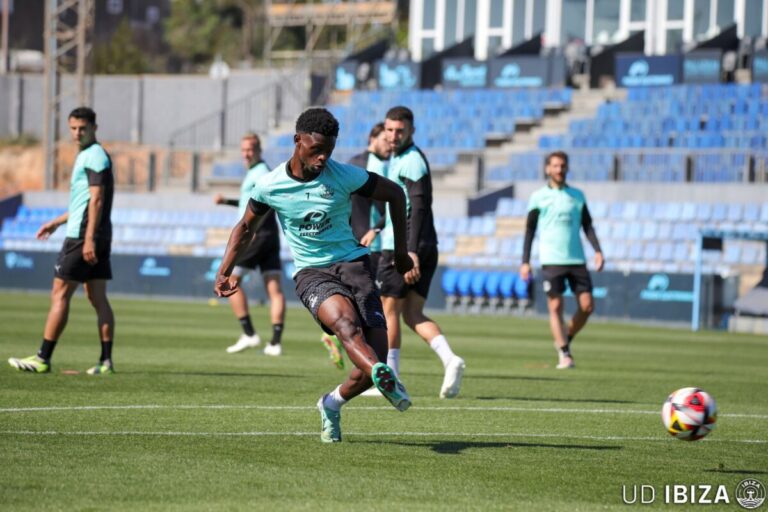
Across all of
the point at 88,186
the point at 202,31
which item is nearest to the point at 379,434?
the point at 88,186

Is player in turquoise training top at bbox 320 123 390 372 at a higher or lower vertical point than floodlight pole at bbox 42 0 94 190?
lower

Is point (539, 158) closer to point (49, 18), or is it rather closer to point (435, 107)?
point (435, 107)

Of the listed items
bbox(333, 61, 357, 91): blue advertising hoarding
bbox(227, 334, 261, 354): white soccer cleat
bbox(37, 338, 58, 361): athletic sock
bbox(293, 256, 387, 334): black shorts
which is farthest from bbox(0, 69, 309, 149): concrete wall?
bbox(293, 256, 387, 334): black shorts

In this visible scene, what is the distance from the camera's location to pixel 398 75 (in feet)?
140

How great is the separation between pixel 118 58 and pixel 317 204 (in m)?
55.9

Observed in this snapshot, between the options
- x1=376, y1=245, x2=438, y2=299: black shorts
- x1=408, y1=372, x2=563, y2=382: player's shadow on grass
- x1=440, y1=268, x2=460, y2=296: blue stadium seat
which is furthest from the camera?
x1=440, y1=268, x2=460, y2=296: blue stadium seat

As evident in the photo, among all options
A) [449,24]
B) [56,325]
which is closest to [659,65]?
[449,24]

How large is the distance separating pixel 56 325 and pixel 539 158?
Answer: 23.5 m

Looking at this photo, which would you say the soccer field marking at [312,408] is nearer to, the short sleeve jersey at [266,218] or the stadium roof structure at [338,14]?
the short sleeve jersey at [266,218]

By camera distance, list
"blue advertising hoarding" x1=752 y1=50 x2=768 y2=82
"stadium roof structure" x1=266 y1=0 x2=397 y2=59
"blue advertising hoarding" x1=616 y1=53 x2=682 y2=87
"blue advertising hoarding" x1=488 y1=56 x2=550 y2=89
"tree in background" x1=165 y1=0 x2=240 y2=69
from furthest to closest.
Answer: "tree in background" x1=165 y1=0 x2=240 y2=69, "stadium roof structure" x1=266 y1=0 x2=397 y2=59, "blue advertising hoarding" x1=488 y1=56 x2=550 y2=89, "blue advertising hoarding" x1=616 y1=53 x2=682 y2=87, "blue advertising hoarding" x1=752 y1=50 x2=768 y2=82

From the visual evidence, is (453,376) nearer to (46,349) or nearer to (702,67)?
(46,349)

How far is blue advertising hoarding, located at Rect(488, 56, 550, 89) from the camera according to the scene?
40.2 meters

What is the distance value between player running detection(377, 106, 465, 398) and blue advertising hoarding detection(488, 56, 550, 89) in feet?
95.4

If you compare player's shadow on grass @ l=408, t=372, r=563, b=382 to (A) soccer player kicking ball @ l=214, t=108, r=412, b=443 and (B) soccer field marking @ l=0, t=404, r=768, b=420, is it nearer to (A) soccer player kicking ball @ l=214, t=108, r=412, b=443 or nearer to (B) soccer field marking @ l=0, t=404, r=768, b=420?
(B) soccer field marking @ l=0, t=404, r=768, b=420
